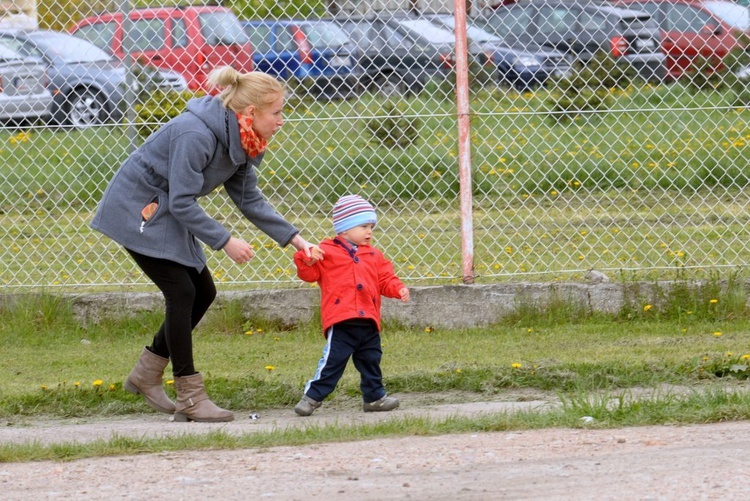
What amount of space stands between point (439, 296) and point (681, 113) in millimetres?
1854

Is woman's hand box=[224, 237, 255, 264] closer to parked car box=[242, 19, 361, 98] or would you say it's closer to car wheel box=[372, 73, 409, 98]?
parked car box=[242, 19, 361, 98]

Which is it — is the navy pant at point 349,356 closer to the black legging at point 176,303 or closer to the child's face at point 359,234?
the child's face at point 359,234

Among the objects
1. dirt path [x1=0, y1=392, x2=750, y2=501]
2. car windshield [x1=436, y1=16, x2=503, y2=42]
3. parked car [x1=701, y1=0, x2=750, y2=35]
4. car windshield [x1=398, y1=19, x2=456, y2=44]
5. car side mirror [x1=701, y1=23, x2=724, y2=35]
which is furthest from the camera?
car side mirror [x1=701, y1=23, x2=724, y2=35]

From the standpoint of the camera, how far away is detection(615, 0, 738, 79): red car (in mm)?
6836

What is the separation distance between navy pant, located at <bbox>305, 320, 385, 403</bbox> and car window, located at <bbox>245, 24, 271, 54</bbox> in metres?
2.67

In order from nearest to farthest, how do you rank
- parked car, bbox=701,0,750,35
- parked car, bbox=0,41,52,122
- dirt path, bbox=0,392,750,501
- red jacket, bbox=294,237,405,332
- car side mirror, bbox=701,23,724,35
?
1. dirt path, bbox=0,392,750,501
2. red jacket, bbox=294,237,405,332
3. parked car, bbox=0,41,52,122
4. parked car, bbox=701,0,750,35
5. car side mirror, bbox=701,23,724,35

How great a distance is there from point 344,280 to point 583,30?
3.10m

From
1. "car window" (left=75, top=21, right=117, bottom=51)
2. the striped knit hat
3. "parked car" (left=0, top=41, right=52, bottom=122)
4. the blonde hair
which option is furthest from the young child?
"parked car" (left=0, top=41, right=52, bottom=122)

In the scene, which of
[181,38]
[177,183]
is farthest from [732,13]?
[177,183]

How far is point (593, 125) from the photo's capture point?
23.3 ft

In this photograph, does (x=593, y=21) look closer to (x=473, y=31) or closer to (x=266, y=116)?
(x=473, y=31)

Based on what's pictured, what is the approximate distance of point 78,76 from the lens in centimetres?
701

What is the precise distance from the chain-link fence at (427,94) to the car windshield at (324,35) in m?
0.01

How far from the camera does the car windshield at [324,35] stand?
6.80 metres
